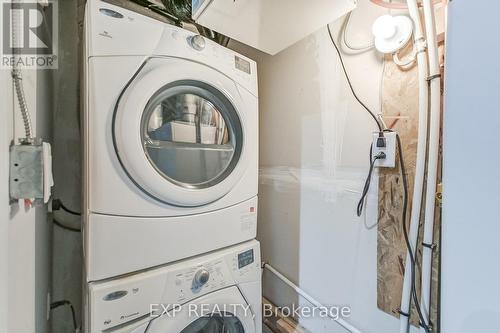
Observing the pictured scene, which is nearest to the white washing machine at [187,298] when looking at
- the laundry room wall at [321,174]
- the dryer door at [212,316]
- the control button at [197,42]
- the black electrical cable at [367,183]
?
the dryer door at [212,316]

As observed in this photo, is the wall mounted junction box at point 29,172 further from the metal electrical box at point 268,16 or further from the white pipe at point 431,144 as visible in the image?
the white pipe at point 431,144

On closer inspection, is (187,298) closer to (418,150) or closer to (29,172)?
(29,172)

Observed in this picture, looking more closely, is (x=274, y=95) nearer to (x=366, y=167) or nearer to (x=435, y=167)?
(x=366, y=167)

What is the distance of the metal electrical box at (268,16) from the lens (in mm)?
879

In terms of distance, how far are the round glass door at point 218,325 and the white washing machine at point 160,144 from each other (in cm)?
32

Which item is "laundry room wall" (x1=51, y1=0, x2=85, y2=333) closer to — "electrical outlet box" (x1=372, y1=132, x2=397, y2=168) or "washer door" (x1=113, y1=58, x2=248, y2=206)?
"washer door" (x1=113, y1=58, x2=248, y2=206)

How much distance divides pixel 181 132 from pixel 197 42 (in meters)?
A: 0.36

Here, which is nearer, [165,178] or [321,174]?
[165,178]

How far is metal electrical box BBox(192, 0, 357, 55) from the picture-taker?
0.88 m

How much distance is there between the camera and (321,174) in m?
1.18

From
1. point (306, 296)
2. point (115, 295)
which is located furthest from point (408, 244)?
point (115, 295)

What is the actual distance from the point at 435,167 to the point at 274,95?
0.94 metres

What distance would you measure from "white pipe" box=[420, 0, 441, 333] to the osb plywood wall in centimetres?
5

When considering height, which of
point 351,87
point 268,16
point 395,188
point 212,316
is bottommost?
point 212,316
